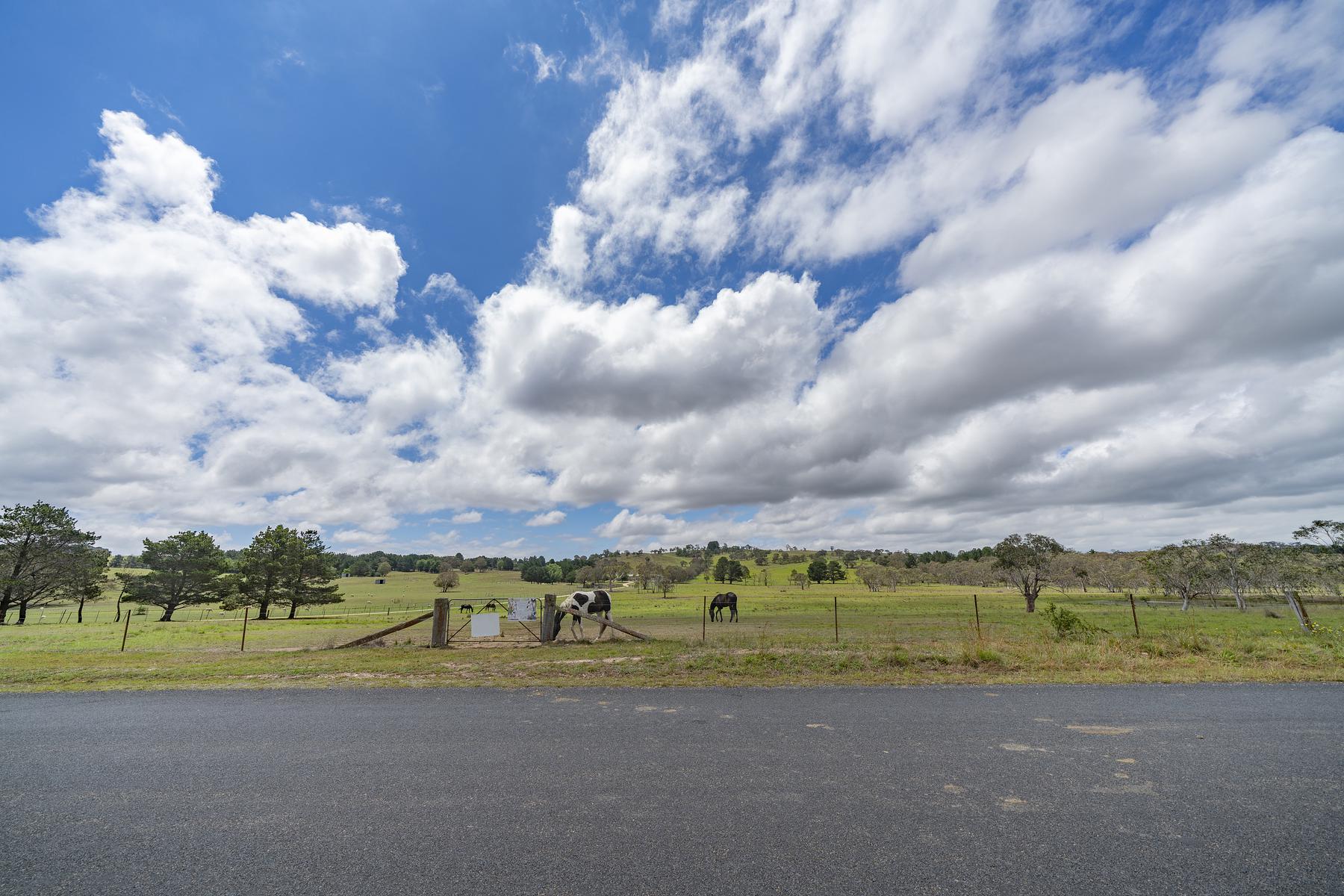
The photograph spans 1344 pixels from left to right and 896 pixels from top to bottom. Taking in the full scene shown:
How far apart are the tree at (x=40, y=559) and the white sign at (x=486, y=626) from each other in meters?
64.5

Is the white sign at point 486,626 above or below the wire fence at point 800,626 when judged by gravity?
above

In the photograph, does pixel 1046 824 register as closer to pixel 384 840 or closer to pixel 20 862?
pixel 384 840

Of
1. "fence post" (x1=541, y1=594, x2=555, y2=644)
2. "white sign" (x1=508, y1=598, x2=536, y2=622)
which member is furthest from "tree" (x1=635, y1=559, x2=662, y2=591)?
"fence post" (x1=541, y1=594, x2=555, y2=644)

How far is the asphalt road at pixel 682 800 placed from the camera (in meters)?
4.57

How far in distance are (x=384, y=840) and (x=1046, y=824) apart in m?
6.23

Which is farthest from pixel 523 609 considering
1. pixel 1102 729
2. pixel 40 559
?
pixel 40 559

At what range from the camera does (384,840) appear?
17.1ft

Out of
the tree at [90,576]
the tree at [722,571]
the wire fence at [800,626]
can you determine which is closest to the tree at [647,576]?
the tree at [722,571]

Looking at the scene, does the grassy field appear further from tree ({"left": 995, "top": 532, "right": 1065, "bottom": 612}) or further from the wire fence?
tree ({"left": 995, "top": 532, "right": 1065, "bottom": 612})

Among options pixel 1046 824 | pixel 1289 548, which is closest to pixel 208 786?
pixel 1046 824

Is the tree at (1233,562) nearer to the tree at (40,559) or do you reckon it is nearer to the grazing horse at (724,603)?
the grazing horse at (724,603)

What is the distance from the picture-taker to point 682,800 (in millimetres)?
6137

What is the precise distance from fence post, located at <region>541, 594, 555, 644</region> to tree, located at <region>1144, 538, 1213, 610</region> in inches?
2465

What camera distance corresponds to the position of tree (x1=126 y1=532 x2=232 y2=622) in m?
60.1
